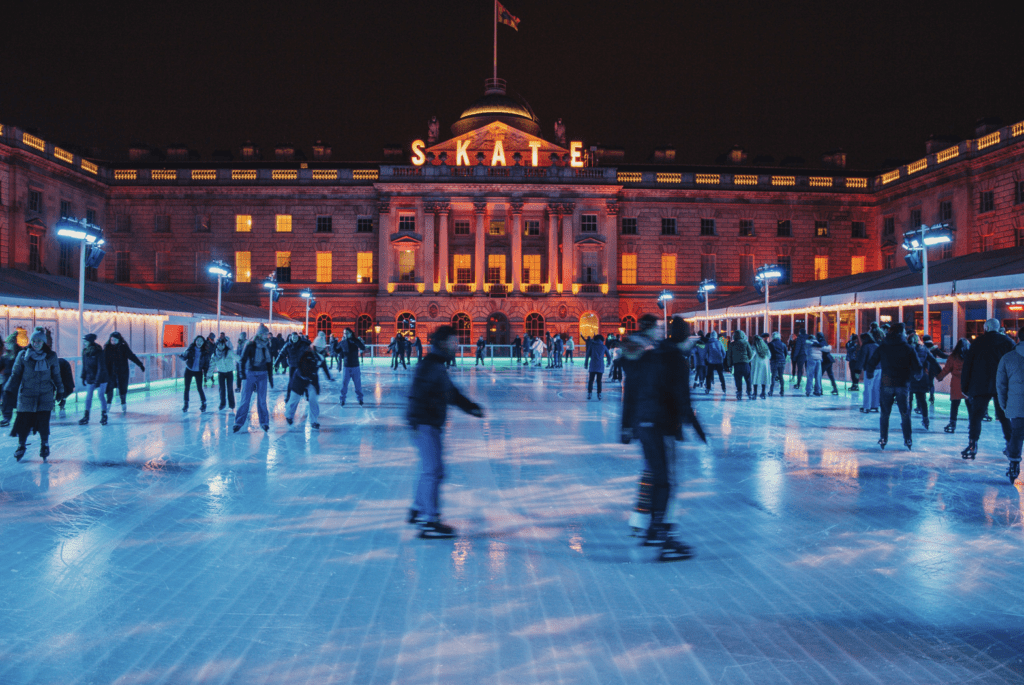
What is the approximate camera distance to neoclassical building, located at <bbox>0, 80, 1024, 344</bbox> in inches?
2026

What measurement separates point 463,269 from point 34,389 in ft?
147

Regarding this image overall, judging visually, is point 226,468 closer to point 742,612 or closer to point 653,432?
point 653,432

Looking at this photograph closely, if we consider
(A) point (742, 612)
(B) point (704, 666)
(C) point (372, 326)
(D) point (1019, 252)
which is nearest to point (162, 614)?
(B) point (704, 666)

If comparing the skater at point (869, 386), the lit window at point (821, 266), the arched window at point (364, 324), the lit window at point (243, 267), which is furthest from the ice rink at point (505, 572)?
the lit window at point (821, 266)

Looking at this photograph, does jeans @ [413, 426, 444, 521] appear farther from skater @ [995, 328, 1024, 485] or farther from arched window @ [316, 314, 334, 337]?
arched window @ [316, 314, 334, 337]

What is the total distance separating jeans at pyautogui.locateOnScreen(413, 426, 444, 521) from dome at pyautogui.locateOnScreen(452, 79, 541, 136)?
164ft

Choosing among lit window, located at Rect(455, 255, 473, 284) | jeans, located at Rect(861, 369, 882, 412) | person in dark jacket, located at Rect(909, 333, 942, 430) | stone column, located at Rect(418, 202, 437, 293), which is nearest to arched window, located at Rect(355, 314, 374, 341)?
stone column, located at Rect(418, 202, 437, 293)

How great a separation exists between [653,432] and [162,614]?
12.2 ft

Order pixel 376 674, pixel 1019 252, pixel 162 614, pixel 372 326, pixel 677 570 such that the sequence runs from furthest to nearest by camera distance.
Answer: pixel 372 326 → pixel 1019 252 → pixel 677 570 → pixel 162 614 → pixel 376 674

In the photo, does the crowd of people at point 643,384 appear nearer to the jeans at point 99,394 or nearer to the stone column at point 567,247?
the jeans at point 99,394

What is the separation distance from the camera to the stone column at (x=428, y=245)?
51.5 metres

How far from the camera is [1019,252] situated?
66.5 feet

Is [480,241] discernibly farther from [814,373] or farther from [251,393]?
[251,393]

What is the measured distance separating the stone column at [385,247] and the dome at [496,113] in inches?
356
